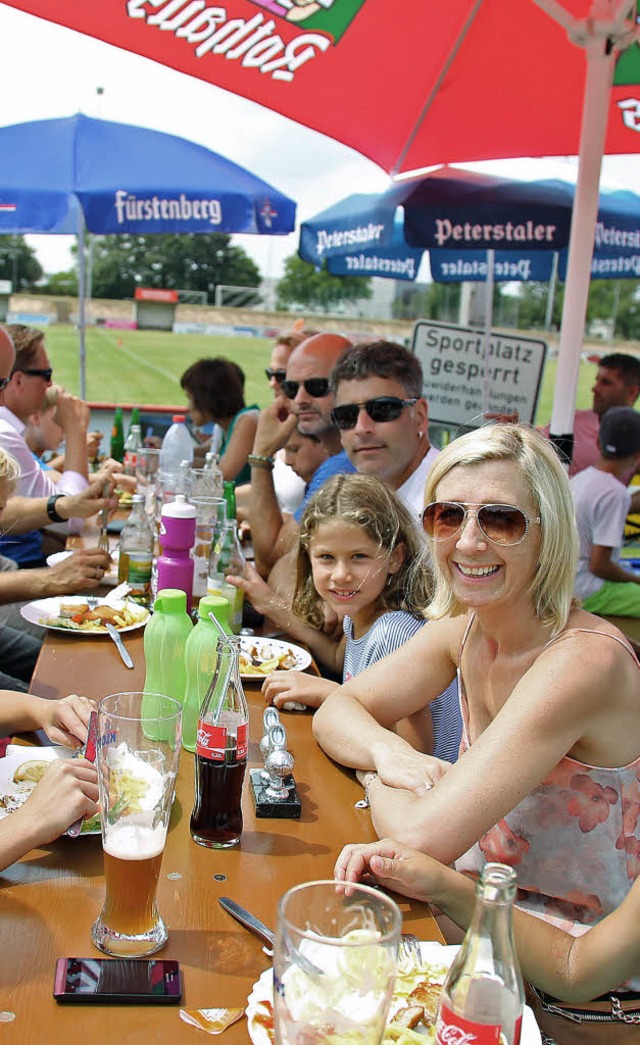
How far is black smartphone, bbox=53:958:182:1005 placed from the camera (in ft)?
3.85

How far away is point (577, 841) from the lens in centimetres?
179

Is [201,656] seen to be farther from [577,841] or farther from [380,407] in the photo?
[380,407]

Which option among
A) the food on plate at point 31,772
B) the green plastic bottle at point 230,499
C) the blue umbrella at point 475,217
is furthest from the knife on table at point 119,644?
the blue umbrella at point 475,217

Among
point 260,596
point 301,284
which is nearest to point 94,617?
point 260,596

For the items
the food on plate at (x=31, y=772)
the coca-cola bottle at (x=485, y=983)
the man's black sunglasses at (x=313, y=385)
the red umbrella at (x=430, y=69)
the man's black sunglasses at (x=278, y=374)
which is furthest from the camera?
the man's black sunglasses at (x=278, y=374)

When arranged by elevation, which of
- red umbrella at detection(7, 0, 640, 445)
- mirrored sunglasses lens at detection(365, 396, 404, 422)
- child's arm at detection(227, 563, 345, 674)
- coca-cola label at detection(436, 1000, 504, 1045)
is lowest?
child's arm at detection(227, 563, 345, 674)

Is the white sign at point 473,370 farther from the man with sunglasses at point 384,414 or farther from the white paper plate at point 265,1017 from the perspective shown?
the white paper plate at point 265,1017

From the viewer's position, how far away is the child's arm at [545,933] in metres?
1.43

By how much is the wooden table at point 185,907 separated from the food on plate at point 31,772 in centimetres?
23

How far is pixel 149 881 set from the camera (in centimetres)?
128

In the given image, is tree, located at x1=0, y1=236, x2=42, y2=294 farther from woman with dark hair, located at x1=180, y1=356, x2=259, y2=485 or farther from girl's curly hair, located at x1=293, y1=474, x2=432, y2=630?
girl's curly hair, located at x1=293, y1=474, x2=432, y2=630

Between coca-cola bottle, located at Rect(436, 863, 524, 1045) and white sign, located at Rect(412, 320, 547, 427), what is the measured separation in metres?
5.91

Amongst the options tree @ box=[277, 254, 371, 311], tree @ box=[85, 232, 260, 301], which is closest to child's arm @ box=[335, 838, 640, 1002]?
tree @ box=[85, 232, 260, 301]

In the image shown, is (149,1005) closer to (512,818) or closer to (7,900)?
(7,900)
